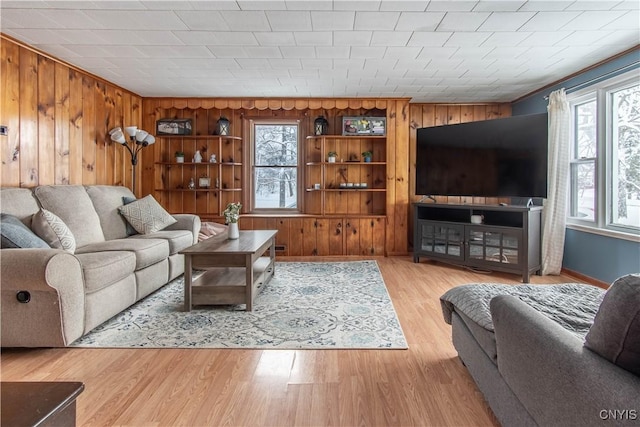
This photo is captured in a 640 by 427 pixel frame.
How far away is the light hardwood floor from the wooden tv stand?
2.04 meters

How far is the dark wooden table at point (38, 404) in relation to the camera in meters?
0.64

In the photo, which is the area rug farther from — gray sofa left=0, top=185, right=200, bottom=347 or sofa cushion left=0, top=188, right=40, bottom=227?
sofa cushion left=0, top=188, right=40, bottom=227

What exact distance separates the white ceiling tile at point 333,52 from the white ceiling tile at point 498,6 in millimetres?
1158

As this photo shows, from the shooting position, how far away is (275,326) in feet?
8.71

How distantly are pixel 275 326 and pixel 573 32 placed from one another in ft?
11.0

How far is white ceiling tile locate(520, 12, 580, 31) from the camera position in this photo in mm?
2686

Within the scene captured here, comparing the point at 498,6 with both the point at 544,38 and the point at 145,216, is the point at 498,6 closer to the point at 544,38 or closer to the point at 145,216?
the point at 544,38

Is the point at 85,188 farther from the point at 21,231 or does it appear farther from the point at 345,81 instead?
the point at 345,81

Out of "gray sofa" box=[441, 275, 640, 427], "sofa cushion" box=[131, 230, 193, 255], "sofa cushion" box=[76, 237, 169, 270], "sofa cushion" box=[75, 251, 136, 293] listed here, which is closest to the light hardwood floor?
"gray sofa" box=[441, 275, 640, 427]

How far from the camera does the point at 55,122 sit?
11.9 feet

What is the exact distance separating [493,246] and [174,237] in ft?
Result: 11.7

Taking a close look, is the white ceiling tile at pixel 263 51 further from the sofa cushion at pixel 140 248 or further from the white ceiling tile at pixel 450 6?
the sofa cushion at pixel 140 248

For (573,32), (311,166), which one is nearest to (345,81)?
(311,166)

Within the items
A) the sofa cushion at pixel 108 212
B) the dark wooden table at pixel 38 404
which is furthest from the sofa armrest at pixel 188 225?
the dark wooden table at pixel 38 404
